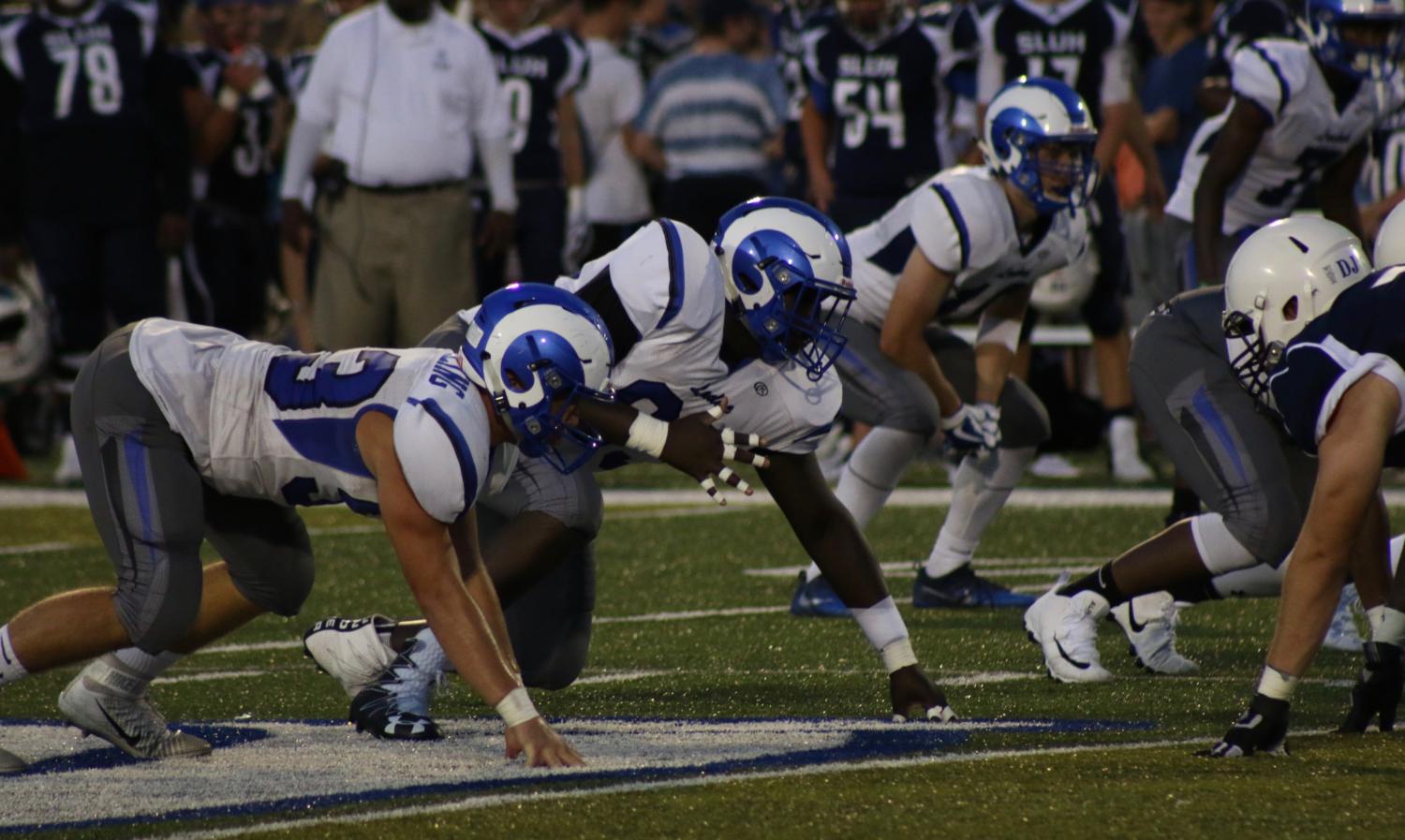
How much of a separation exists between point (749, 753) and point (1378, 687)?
3.83ft

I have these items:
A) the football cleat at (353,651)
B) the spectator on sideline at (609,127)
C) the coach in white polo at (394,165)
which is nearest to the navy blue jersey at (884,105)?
the coach in white polo at (394,165)

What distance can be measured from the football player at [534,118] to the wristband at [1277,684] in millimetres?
6154

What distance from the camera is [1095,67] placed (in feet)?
28.3

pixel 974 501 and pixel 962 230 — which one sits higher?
pixel 962 230

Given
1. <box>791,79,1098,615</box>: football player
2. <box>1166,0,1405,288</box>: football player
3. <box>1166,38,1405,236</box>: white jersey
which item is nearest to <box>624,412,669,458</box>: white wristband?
<box>791,79,1098,615</box>: football player

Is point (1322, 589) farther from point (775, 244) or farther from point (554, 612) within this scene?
point (554, 612)

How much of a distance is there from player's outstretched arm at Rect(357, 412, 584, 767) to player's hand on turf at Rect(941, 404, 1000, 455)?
2.19 metres

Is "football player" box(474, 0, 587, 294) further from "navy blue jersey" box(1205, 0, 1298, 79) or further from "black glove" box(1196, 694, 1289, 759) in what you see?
"black glove" box(1196, 694, 1289, 759)

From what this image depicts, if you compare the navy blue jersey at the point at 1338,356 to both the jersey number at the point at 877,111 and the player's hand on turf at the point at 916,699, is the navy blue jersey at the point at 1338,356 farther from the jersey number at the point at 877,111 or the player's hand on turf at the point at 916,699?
the jersey number at the point at 877,111

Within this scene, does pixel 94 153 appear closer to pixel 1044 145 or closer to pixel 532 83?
pixel 532 83

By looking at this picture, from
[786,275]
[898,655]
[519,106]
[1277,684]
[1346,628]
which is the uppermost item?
[786,275]

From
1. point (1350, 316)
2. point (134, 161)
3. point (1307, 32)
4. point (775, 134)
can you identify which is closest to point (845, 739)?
point (1350, 316)

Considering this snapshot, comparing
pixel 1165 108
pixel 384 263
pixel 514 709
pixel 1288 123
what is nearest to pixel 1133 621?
pixel 514 709

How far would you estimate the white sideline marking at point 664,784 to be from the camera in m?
3.42
